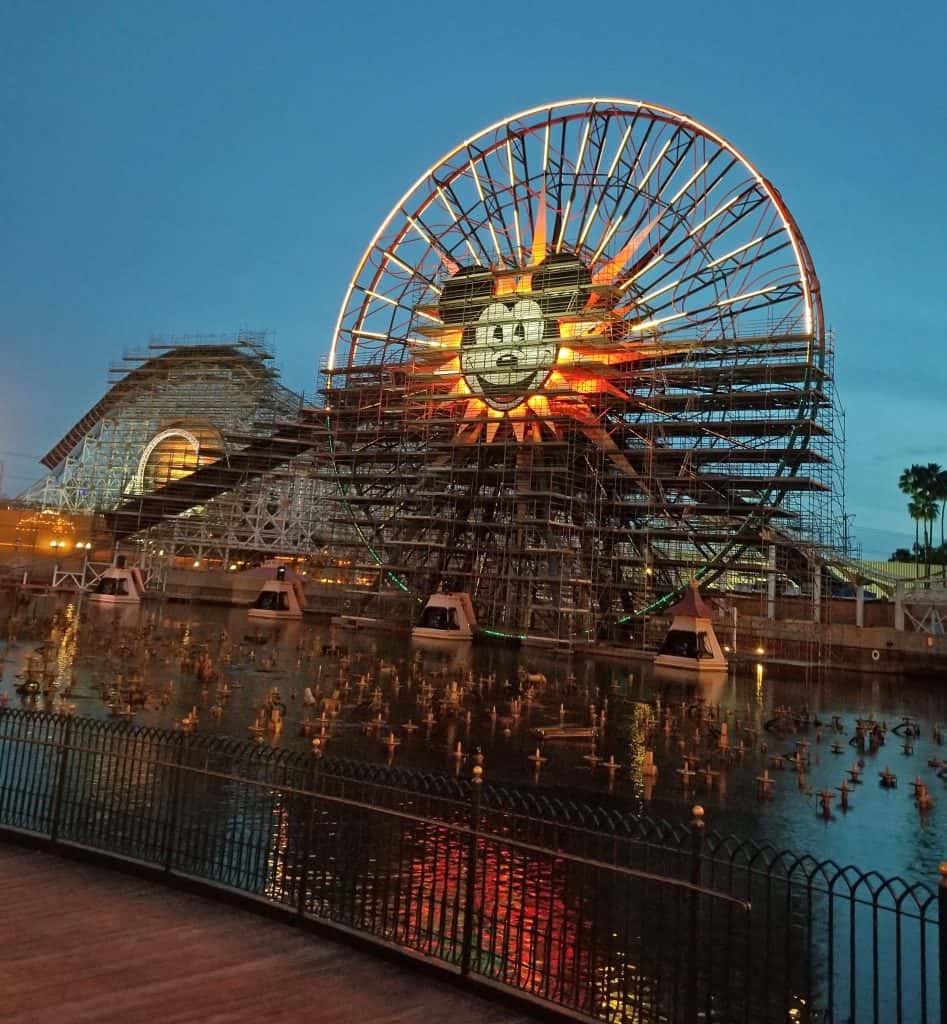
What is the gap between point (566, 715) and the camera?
2131 cm

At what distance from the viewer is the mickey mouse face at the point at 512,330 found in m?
43.4

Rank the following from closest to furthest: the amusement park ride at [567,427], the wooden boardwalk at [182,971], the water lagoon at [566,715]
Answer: the wooden boardwalk at [182,971] → the water lagoon at [566,715] → the amusement park ride at [567,427]

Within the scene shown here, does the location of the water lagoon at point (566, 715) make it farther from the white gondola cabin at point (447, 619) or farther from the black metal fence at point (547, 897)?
the white gondola cabin at point (447, 619)

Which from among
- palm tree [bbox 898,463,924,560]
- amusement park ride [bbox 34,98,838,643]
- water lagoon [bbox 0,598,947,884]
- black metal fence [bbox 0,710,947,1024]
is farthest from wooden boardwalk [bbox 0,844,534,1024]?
palm tree [bbox 898,463,924,560]

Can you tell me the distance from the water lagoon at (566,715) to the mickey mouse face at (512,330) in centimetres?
1531

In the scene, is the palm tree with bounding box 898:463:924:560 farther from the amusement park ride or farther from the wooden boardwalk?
the wooden boardwalk

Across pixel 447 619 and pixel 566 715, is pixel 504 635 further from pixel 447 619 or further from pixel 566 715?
pixel 566 715

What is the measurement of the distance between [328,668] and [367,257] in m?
30.4

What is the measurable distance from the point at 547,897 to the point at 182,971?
159 inches

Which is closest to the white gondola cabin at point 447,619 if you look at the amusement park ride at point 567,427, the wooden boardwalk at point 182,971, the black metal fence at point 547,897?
the amusement park ride at point 567,427

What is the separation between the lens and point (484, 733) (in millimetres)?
18203

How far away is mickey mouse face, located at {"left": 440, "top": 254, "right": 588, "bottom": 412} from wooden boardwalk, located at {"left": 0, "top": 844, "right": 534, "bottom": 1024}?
3741 cm

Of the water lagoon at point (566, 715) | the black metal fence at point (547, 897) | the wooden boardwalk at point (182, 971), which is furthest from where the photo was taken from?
the water lagoon at point (566, 715)

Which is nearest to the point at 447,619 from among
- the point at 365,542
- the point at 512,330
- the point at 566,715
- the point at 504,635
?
the point at 504,635
